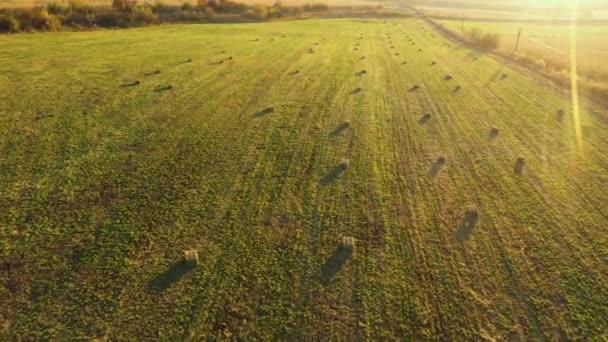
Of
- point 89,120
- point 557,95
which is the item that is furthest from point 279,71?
point 557,95

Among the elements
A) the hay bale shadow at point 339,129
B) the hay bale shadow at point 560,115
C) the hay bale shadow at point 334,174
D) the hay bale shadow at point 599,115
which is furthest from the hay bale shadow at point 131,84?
the hay bale shadow at point 599,115

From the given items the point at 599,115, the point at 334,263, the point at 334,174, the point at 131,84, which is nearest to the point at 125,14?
the point at 131,84

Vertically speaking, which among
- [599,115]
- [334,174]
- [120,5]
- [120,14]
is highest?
[120,5]

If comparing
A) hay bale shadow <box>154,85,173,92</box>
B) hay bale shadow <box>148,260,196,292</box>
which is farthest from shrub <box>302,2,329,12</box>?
hay bale shadow <box>148,260,196,292</box>

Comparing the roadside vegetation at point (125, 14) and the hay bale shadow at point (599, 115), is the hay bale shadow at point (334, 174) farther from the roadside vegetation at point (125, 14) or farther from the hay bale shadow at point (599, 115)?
the roadside vegetation at point (125, 14)

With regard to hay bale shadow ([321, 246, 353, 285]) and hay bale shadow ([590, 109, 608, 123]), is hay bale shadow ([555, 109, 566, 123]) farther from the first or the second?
hay bale shadow ([321, 246, 353, 285])

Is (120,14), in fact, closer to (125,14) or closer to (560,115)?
(125,14)

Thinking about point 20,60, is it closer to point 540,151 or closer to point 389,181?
point 389,181
